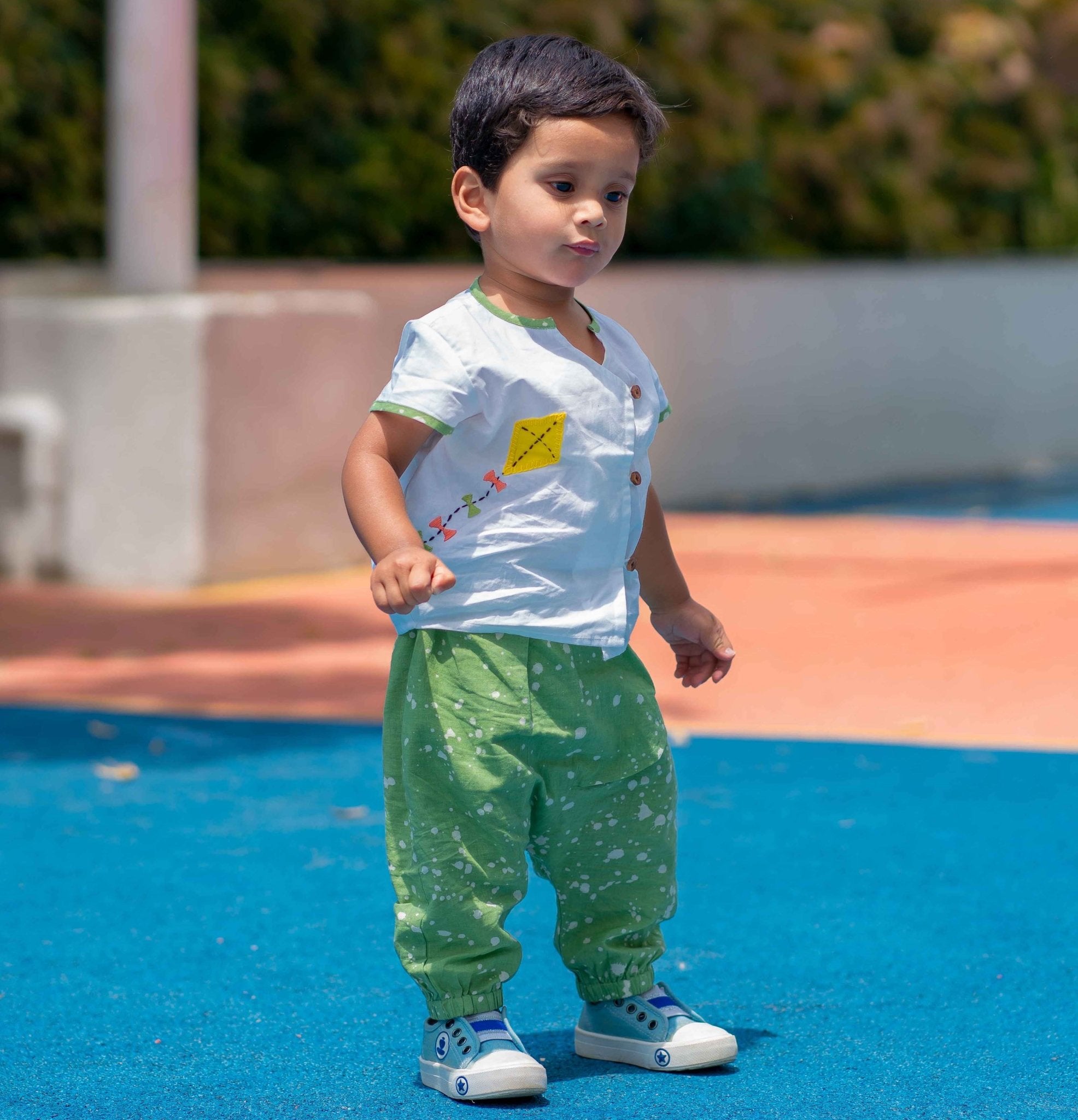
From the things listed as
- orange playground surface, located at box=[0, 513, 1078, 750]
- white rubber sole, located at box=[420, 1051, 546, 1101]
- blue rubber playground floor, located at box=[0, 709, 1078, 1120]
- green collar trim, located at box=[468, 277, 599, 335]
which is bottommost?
orange playground surface, located at box=[0, 513, 1078, 750]

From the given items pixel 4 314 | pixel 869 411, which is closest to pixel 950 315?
pixel 869 411

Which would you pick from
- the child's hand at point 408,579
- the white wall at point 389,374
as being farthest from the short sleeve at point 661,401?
the white wall at point 389,374

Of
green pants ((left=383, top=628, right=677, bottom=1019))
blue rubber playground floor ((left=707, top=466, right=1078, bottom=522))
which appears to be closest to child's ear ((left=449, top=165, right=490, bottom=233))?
green pants ((left=383, top=628, right=677, bottom=1019))

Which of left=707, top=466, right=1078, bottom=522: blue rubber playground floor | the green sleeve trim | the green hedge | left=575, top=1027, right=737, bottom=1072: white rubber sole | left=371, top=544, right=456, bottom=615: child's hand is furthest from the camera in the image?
left=707, top=466, right=1078, bottom=522: blue rubber playground floor

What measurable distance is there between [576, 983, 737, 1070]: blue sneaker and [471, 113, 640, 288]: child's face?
122cm

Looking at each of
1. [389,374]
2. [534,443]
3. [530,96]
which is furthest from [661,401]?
[389,374]

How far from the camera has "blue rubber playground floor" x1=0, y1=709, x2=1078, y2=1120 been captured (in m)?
3.17

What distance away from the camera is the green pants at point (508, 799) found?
10.0ft

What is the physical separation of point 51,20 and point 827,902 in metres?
8.34

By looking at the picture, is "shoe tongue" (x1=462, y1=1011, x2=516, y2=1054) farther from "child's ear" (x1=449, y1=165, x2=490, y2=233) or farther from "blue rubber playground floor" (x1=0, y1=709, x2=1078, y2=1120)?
"child's ear" (x1=449, y1=165, x2=490, y2=233)

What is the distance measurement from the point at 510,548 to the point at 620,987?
787mm

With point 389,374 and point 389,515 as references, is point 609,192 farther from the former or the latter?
point 389,374

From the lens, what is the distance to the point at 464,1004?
3.11 meters

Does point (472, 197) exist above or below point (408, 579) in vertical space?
above
